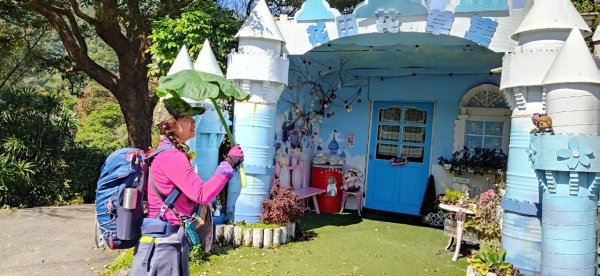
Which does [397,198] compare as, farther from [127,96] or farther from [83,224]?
[127,96]

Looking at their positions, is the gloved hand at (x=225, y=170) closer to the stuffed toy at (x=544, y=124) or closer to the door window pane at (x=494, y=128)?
the stuffed toy at (x=544, y=124)

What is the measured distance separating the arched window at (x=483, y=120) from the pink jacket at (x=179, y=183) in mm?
6857

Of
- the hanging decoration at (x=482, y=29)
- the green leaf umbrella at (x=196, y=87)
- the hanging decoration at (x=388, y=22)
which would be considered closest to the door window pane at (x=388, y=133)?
the hanging decoration at (x=388, y=22)

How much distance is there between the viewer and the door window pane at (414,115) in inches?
364

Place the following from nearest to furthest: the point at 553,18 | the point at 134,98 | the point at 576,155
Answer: the point at 576,155 < the point at 553,18 < the point at 134,98

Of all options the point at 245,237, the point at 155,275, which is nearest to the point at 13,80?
the point at 245,237

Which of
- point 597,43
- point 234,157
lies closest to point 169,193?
point 234,157

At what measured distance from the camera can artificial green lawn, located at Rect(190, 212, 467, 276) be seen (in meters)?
5.65

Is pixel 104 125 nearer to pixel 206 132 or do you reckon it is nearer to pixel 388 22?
pixel 206 132

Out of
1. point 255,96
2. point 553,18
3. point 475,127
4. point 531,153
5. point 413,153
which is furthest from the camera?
point 413,153

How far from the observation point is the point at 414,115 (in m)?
9.33

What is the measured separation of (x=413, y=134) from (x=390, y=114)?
627 millimetres

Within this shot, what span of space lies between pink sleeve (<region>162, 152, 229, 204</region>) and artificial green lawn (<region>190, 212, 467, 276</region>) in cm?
286

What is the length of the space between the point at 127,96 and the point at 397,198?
6686 mm
